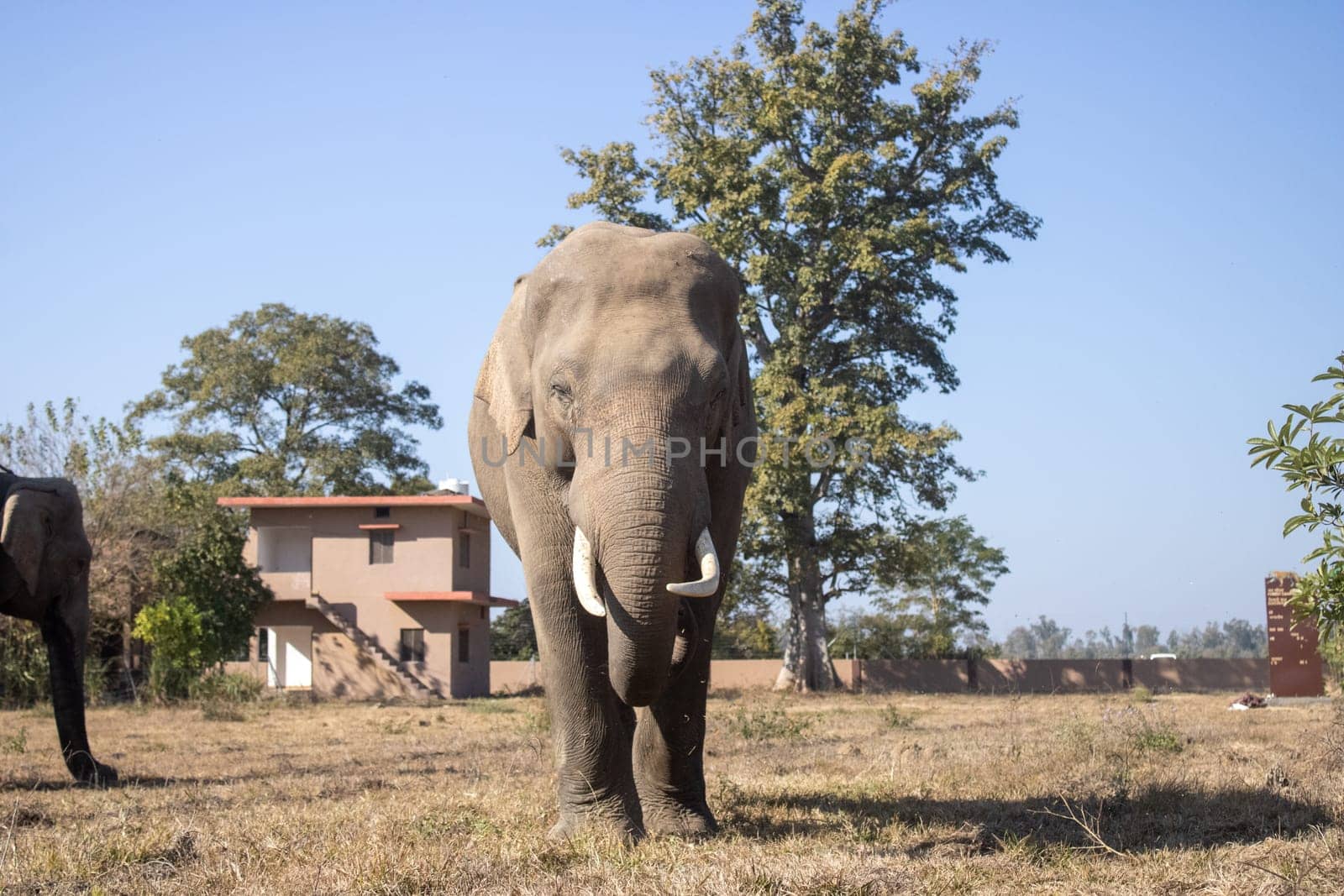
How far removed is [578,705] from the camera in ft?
23.3

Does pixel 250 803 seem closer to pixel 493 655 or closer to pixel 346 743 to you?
pixel 346 743

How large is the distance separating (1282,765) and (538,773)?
5.81m

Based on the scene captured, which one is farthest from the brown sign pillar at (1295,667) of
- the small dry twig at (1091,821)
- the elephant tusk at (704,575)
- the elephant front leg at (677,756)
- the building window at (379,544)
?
the building window at (379,544)

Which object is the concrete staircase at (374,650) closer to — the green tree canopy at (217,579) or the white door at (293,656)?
the white door at (293,656)

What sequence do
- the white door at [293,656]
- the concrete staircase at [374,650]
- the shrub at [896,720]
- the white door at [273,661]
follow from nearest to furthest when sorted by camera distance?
the shrub at [896,720] → the concrete staircase at [374,650] → the white door at [293,656] → the white door at [273,661]

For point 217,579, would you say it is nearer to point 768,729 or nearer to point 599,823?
point 768,729

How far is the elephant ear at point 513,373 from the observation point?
725 centimetres

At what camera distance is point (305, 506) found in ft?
128

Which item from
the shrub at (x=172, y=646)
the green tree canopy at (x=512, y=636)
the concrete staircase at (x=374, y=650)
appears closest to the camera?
the shrub at (x=172, y=646)

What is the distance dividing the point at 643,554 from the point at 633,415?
673 mm

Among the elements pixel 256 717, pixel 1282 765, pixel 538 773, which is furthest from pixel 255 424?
pixel 1282 765

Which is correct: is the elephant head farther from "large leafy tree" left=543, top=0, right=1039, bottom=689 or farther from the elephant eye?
"large leafy tree" left=543, top=0, right=1039, bottom=689

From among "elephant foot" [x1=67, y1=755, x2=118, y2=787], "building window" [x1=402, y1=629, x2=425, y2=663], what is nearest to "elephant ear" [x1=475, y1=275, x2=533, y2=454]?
"elephant foot" [x1=67, y1=755, x2=118, y2=787]

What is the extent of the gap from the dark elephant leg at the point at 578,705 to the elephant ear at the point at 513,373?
0.66 metres
